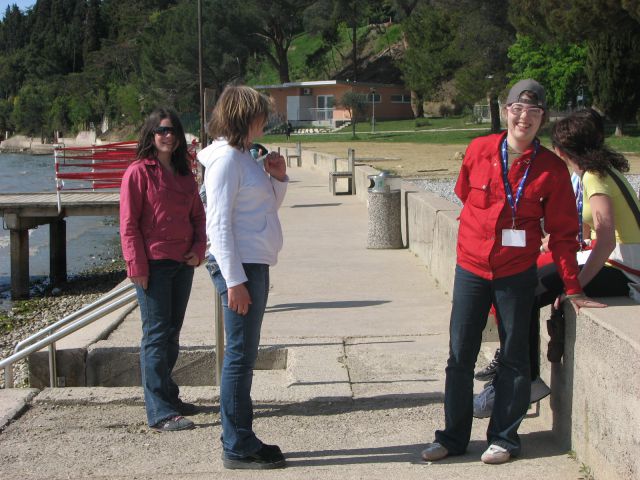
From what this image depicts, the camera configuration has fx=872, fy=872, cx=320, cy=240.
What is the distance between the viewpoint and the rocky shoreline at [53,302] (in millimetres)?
12320

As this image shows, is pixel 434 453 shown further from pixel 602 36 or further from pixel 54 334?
pixel 602 36

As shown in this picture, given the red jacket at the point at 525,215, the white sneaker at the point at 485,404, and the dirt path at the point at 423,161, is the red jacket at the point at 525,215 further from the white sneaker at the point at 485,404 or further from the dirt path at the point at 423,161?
the dirt path at the point at 423,161

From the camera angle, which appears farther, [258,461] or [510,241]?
[258,461]

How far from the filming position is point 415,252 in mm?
10461

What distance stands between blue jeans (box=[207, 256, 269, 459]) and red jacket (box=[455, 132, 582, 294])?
101 cm

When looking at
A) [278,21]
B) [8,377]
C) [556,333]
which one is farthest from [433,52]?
[556,333]

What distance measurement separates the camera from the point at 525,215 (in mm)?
3951

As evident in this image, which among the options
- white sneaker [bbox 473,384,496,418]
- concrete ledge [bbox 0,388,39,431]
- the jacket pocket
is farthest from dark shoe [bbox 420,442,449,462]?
concrete ledge [bbox 0,388,39,431]

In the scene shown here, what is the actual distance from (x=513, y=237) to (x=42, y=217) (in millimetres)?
16153

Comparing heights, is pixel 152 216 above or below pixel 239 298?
above

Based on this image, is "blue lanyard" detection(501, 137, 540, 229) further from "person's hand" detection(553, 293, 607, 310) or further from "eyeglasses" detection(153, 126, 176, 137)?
"eyeglasses" detection(153, 126, 176, 137)

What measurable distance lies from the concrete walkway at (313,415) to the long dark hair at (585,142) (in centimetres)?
143

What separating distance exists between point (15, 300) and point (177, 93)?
2566 inches

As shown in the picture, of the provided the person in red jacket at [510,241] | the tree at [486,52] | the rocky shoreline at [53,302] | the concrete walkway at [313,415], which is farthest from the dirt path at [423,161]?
the person in red jacket at [510,241]
